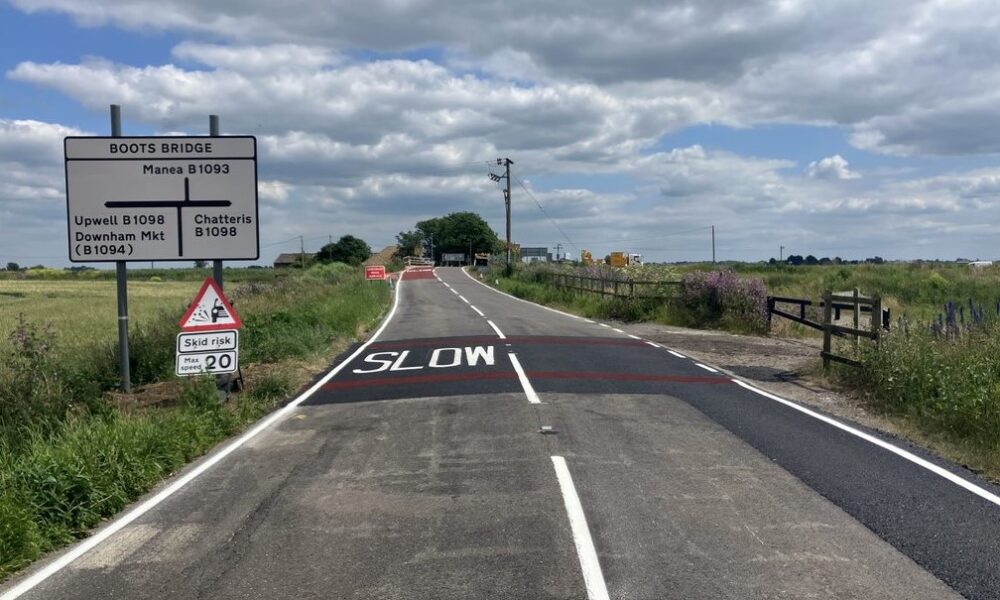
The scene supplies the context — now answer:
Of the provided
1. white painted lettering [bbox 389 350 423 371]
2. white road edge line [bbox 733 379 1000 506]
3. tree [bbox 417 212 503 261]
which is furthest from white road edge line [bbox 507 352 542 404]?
tree [bbox 417 212 503 261]

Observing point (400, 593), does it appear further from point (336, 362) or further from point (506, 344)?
point (506, 344)

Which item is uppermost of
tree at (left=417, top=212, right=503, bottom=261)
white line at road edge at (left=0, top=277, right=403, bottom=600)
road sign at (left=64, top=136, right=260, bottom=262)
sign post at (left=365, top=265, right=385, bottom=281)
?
tree at (left=417, top=212, right=503, bottom=261)

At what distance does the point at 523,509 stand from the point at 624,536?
99 cm

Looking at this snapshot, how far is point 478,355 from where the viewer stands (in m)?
18.5

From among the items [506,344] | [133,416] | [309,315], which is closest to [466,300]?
[309,315]

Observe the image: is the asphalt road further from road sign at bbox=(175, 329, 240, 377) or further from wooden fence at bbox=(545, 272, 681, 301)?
wooden fence at bbox=(545, 272, 681, 301)

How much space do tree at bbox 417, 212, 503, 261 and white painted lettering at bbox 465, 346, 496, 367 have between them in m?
150

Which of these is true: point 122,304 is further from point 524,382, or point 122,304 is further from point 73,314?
point 73,314

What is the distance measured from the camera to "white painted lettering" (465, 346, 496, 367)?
17191 mm

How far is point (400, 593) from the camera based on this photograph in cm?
539

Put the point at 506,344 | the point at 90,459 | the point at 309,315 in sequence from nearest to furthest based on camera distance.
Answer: the point at 90,459, the point at 506,344, the point at 309,315

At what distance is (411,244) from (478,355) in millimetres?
171672

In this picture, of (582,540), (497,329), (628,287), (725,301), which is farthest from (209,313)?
(628,287)

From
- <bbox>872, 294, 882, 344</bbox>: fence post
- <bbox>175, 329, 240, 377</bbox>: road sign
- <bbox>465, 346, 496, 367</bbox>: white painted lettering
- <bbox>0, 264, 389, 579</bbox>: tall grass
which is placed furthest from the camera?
<bbox>465, 346, 496, 367</bbox>: white painted lettering
